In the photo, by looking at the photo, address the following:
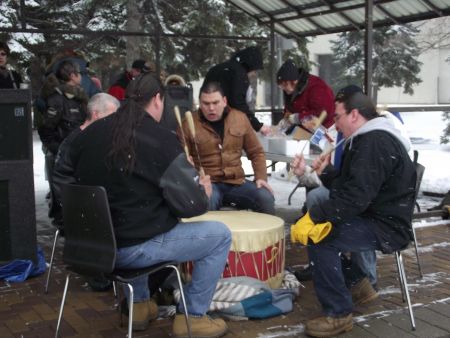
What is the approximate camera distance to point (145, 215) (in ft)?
10.1

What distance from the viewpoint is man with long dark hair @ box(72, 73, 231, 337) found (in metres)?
3.02

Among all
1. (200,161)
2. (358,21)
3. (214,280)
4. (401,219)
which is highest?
(358,21)

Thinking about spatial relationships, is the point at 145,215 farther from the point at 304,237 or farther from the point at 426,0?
the point at 426,0

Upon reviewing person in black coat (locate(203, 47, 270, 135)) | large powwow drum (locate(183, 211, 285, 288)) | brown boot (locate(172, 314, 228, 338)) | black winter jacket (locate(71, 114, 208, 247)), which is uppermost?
person in black coat (locate(203, 47, 270, 135))

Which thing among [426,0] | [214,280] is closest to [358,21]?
[426,0]

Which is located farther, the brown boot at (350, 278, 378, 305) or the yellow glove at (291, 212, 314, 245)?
the brown boot at (350, 278, 378, 305)

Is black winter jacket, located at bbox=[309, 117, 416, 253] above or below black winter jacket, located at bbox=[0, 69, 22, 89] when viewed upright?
below

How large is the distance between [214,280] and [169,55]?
14835mm

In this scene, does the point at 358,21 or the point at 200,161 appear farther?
the point at 358,21

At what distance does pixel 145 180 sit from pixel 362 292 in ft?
5.94

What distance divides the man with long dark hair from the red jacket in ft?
9.21

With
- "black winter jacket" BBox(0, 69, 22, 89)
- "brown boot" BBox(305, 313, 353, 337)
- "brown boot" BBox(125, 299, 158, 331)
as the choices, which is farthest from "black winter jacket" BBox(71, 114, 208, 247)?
"black winter jacket" BBox(0, 69, 22, 89)

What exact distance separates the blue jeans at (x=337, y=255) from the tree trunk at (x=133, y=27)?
41.3 feet

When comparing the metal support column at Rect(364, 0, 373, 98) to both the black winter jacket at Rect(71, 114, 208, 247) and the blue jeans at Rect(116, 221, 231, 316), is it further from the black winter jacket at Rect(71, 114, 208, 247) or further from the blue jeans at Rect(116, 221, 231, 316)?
the black winter jacket at Rect(71, 114, 208, 247)
